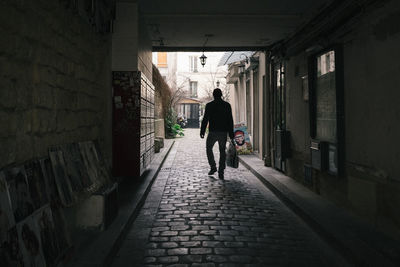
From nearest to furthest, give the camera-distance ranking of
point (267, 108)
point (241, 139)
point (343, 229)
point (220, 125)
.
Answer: point (343, 229) < point (220, 125) < point (267, 108) < point (241, 139)

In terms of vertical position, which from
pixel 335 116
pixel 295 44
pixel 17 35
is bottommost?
pixel 335 116

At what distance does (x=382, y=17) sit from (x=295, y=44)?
11.5ft

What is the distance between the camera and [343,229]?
13.8 ft

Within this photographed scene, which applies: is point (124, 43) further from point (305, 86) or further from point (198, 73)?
point (198, 73)

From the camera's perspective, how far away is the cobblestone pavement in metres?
3.65

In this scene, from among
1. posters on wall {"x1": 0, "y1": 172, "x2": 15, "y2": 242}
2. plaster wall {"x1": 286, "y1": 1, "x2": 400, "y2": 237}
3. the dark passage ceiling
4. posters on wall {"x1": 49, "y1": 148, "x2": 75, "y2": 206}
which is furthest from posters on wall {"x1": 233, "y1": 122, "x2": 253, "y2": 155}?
posters on wall {"x1": 0, "y1": 172, "x2": 15, "y2": 242}

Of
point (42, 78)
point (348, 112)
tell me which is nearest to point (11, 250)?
point (42, 78)

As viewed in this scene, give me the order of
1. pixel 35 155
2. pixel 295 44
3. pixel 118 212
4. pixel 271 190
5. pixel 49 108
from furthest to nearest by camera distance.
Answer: pixel 295 44 < pixel 271 190 < pixel 118 212 < pixel 49 108 < pixel 35 155

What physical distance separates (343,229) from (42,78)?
11.7ft

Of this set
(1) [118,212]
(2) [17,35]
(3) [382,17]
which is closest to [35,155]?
(2) [17,35]

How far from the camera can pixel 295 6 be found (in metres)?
6.50

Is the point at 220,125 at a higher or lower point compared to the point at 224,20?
lower

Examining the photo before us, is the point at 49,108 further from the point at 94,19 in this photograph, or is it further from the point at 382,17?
the point at 382,17

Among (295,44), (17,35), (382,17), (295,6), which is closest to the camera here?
(17,35)
